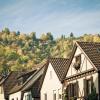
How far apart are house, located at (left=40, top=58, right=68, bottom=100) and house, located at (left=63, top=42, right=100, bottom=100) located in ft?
9.29

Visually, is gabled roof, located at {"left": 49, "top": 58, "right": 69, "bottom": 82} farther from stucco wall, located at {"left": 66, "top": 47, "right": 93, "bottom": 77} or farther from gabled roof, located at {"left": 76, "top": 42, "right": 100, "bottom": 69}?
gabled roof, located at {"left": 76, "top": 42, "right": 100, "bottom": 69}

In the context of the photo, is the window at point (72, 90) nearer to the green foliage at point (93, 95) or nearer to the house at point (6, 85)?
the green foliage at point (93, 95)

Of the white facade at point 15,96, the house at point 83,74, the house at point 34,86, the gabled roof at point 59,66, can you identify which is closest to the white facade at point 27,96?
the house at point 34,86

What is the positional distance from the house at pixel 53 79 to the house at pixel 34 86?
300cm

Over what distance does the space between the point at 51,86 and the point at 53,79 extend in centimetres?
134

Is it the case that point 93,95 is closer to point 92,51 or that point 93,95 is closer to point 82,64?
point 82,64

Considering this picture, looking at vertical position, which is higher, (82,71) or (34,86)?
(82,71)

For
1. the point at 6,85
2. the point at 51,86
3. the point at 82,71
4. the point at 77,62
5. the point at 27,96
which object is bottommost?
the point at 27,96

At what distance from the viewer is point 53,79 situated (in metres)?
61.4

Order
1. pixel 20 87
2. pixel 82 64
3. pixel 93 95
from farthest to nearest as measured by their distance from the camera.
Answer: pixel 20 87 → pixel 82 64 → pixel 93 95

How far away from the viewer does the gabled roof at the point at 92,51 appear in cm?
5050

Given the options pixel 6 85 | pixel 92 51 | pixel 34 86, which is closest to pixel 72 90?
pixel 92 51

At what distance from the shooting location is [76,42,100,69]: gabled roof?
5050cm

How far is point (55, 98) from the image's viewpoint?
203 feet
